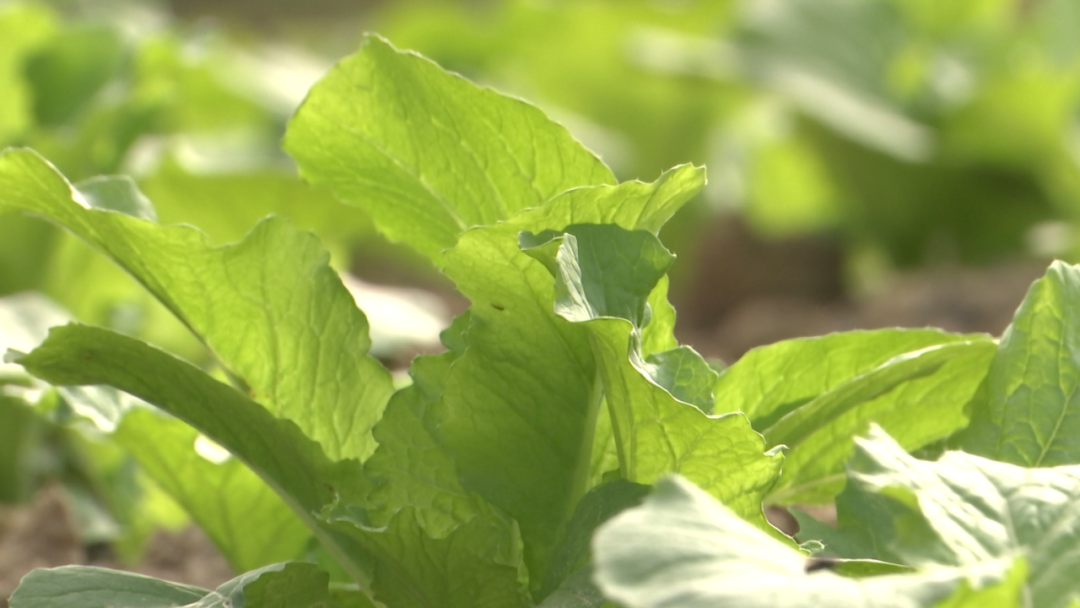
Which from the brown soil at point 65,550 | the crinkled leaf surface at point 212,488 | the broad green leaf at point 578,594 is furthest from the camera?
the brown soil at point 65,550

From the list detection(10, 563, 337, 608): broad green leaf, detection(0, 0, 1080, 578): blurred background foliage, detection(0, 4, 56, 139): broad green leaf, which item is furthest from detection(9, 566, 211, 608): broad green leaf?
detection(0, 4, 56, 139): broad green leaf

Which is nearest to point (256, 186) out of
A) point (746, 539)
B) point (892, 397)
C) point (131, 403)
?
point (131, 403)

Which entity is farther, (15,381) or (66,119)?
(66,119)

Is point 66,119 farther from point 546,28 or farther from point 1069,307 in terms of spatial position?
point 546,28

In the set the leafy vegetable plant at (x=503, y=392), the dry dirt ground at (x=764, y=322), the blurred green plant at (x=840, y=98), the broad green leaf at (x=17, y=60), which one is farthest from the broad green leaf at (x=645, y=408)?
the blurred green plant at (x=840, y=98)

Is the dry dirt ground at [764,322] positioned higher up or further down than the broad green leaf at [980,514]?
higher up

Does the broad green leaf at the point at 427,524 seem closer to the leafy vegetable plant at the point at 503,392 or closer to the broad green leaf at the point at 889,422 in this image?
the leafy vegetable plant at the point at 503,392

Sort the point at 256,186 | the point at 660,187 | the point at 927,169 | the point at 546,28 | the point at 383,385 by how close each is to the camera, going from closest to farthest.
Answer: the point at 660,187, the point at 383,385, the point at 256,186, the point at 927,169, the point at 546,28

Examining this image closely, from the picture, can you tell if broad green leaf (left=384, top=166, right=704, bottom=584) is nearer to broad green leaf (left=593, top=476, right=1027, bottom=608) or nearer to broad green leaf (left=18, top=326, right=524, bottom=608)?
broad green leaf (left=18, top=326, right=524, bottom=608)
